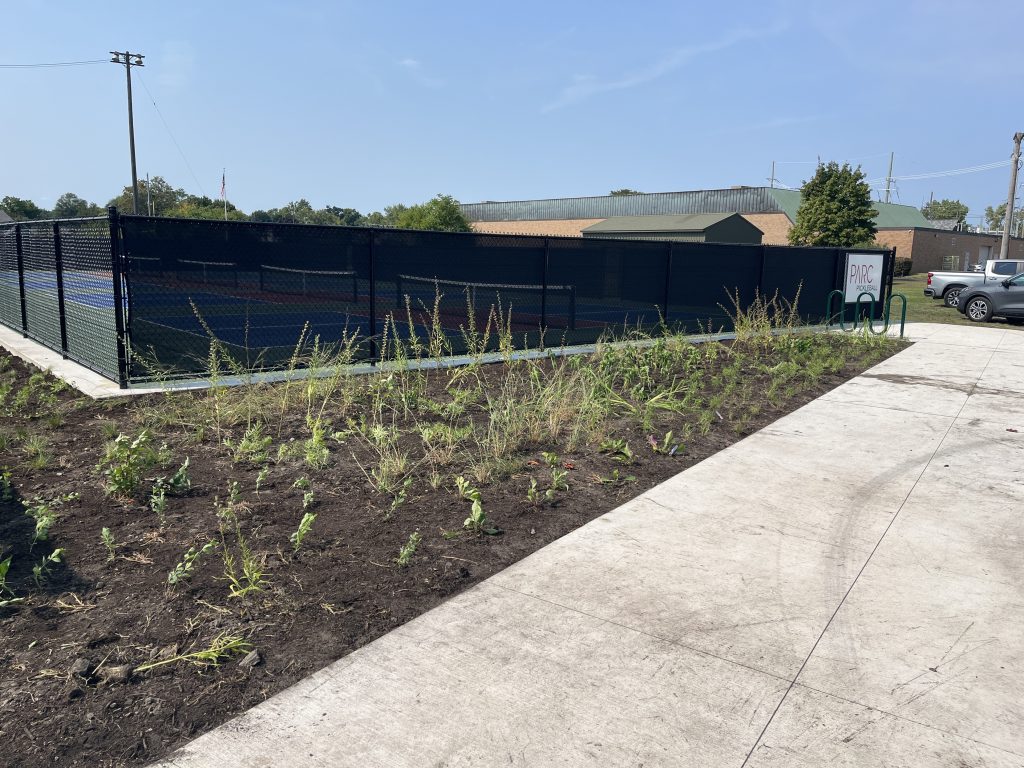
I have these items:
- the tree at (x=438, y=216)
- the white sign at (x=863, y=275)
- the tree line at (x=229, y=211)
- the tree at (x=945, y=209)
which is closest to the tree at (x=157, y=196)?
the tree line at (x=229, y=211)

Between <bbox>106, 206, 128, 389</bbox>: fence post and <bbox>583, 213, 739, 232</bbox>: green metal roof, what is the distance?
3188 cm

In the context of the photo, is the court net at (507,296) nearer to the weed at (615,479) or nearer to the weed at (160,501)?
the weed at (615,479)

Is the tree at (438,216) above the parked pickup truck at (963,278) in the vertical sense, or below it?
above

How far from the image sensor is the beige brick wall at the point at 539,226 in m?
53.5

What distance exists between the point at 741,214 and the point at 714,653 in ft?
154

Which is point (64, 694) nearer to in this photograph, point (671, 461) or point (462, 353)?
point (671, 461)

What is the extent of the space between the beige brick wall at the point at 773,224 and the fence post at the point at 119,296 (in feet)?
143

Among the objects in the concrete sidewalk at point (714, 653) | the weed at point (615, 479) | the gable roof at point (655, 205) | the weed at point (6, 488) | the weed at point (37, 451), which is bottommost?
the concrete sidewalk at point (714, 653)

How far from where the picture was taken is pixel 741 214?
4691cm

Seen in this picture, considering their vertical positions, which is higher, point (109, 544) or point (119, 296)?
point (119, 296)

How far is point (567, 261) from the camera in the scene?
12.9m

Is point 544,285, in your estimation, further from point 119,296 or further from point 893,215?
point 893,215

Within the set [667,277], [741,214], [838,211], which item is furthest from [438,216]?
[667,277]

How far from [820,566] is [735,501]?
1.14m
